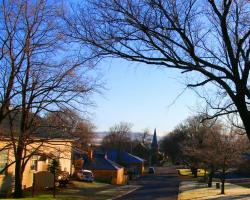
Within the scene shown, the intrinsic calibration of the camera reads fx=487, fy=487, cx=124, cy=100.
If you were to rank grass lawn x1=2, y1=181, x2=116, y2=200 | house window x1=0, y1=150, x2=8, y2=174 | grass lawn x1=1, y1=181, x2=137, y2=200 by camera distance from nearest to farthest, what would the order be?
grass lawn x1=2, y1=181, x2=116, y2=200 → house window x1=0, y1=150, x2=8, y2=174 → grass lawn x1=1, y1=181, x2=137, y2=200

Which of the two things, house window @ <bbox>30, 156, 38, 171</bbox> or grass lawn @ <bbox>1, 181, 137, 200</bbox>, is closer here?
grass lawn @ <bbox>1, 181, 137, 200</bbox>

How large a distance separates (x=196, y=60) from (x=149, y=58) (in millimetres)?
1214

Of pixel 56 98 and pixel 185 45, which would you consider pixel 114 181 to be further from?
pixel 185 45

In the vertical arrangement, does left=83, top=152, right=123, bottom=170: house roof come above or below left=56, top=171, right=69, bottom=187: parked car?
above

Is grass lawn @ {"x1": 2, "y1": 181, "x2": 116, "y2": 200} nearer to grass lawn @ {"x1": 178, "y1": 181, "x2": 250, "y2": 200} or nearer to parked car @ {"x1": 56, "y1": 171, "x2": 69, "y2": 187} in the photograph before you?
parked car @ {"x1": 56, "y1": 171, "x2": 69, "y2": 187}

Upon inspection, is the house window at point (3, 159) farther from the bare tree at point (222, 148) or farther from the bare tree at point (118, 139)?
the bare tree at point (118, 139)

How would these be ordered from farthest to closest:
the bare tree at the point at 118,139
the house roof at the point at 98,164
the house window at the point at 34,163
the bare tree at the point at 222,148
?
the bare tree at the point at 118,139 < the house roof at the point at 98,164 < the bare tree at the point at 222,148 < the house window at the point at 34,163

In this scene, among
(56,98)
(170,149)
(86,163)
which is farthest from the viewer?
(170,149)

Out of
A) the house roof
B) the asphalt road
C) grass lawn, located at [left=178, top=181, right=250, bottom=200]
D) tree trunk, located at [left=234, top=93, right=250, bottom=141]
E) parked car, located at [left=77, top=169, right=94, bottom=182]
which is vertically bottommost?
the asphalt road

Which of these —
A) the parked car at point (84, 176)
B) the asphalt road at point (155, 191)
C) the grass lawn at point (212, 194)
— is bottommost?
the asphalt road at point (155, 191)

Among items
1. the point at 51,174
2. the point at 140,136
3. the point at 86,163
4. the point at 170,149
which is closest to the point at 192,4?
the point at 51,174

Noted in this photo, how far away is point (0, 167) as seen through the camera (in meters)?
31.4

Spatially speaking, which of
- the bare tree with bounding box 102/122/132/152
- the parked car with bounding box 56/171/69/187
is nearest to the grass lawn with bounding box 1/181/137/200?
the parked car with bounding box 56/171/69/187

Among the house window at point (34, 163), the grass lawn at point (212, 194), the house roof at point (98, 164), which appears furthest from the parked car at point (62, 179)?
the house roof at point (98, 164)
